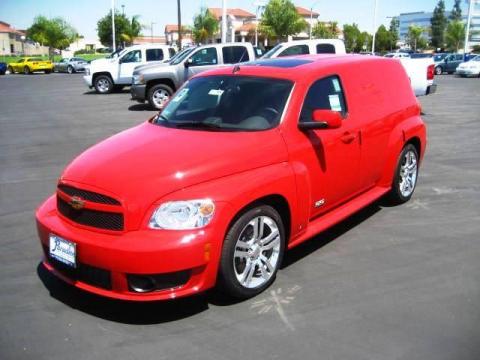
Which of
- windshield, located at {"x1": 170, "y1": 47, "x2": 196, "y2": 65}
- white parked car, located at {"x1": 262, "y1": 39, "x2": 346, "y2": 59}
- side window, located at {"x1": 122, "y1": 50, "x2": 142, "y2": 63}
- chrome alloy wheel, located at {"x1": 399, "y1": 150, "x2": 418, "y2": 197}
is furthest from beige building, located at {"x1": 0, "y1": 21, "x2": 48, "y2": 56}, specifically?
chrome alloy wheel, located at {"x1": 399, "y1": 150, "x2": 418, "y2": 197}

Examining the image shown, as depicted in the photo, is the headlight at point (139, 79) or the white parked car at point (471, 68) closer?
the headlight at point (139, 79)

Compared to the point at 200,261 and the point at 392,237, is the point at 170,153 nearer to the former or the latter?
the point at 200,261

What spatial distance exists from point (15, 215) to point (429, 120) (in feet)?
35.1

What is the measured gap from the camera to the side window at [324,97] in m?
4.37

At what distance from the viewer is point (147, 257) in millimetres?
3199

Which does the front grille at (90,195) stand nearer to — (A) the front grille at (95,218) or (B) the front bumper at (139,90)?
(A) the front grille at (95,218)

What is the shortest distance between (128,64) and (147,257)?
18.6m

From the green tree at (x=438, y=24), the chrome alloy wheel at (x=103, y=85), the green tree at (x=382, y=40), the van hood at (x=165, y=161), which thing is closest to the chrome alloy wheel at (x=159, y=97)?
the chrome alloy wheel at (x=103, y=85)

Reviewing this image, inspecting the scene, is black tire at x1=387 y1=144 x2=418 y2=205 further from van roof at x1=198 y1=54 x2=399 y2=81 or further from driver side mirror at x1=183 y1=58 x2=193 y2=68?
driver side mirror at x1=183 y1=58 x2=193 y2=68

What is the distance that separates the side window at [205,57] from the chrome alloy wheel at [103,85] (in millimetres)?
7188

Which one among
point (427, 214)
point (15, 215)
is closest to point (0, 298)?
point (15, 215)

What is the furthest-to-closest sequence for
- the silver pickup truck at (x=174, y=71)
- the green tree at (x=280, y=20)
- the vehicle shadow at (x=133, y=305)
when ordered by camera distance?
the green tree at (x=280, y=20) → the silver pickup truck at (x=174, y=71) → the vehicle shadow at (x=133, y=305)

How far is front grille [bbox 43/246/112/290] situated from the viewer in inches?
133

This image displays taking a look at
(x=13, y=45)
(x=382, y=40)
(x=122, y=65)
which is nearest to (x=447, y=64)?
(x=122, y=65)
